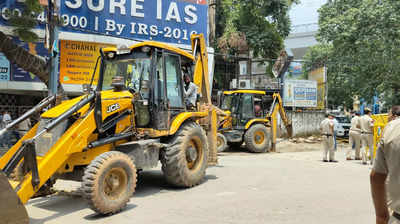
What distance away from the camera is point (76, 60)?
15406mm

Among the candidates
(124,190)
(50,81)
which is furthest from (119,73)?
(50,81)

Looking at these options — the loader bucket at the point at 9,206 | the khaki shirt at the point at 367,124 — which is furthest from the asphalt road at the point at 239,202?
the khaki shirt at the point at 367,124

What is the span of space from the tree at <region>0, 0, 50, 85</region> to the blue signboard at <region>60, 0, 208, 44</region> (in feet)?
8.84

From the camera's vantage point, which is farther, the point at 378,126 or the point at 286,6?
the point at 286,6

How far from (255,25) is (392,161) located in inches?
819

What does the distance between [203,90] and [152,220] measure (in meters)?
4.66

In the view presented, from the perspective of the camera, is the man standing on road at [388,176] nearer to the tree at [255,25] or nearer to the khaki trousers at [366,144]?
the khaki trousers at [366,144]

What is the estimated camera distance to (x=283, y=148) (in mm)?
17750

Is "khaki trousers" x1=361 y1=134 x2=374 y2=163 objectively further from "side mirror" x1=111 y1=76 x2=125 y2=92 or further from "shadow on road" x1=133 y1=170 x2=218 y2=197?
"side mirror" x1=111 y1=76 x2=125 y2=92

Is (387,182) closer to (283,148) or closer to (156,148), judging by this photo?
(156,148)

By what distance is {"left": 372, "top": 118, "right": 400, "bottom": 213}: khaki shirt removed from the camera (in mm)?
2609

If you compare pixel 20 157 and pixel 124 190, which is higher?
pixel 20 157

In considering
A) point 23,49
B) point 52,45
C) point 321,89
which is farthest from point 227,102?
point 321,89

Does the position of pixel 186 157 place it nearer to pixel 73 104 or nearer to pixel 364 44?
pixel 73 104
